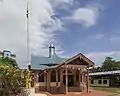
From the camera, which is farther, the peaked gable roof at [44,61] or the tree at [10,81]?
the peaked gable roof at [44,61]

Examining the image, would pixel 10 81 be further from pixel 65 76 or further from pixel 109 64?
pixel 109 64

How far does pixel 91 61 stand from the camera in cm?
Answer: 3344

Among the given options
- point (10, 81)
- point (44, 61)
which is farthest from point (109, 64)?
point (10, 81)

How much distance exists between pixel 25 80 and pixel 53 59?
1851 cm

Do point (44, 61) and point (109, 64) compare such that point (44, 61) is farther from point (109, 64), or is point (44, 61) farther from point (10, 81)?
point (109, 64)

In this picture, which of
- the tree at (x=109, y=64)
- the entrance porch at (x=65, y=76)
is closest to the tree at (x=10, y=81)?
the entrance porch at (x=65, y=76)

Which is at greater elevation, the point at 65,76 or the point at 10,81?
the point at 65,76

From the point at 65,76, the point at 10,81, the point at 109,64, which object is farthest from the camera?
the point at 109,64

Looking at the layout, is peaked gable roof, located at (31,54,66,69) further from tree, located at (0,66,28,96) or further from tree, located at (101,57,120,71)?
tree, located at (101,57,120,71)

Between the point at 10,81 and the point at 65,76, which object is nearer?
the point at 10,81

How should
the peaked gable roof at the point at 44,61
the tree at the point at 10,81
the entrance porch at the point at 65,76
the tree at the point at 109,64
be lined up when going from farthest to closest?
the tree at the point at 109,64, the peaked gable roof at the point at 44,61, the entrance porch at the point at 65,76, the tree at the point at 10,81

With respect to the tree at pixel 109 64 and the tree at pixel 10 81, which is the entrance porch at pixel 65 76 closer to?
the tree at pixel 10 81

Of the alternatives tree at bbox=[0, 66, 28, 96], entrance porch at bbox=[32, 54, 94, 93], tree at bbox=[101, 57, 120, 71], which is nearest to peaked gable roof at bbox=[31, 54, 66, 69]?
entrance porch at bbox=[32, 54, 94, 93]

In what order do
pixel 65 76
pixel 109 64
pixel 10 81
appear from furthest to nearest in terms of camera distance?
pixel 109 64, pixel 65 76, pixel 10 81
